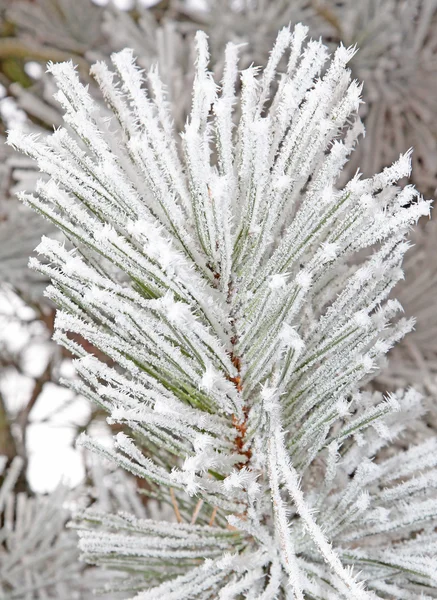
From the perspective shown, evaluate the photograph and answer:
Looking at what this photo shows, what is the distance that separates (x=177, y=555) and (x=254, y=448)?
0.07 meters

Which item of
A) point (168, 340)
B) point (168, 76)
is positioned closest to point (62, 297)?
point (168, 340)

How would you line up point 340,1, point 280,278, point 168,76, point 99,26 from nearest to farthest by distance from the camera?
point 280,278 < point 168,76 < point 340,1 < point 99,26

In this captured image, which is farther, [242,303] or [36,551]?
[36,551]

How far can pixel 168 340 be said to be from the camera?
0.27 m

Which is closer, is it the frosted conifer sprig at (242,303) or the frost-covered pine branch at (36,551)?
the frosted conifer sprig at (242,303)

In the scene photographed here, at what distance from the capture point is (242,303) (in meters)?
0.28

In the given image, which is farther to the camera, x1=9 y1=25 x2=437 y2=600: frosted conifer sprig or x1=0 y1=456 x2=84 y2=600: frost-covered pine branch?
x1=0 y1=456 x2=84 y2=600: frost-covered pine branch

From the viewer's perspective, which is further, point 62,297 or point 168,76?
point 168,76

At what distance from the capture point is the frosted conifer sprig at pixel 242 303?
0.25 m

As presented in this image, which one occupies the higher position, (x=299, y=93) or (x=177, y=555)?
(x=299, y=93)

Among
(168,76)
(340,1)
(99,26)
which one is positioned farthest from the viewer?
(99,26)

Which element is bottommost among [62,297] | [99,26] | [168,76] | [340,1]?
[62,297]

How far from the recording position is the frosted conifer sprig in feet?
0.82

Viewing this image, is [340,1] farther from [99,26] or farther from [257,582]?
[257,582]
